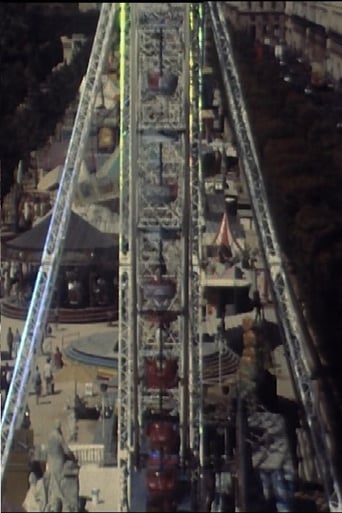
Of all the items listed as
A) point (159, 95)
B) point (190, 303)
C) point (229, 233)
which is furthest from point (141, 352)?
point (159, 95)

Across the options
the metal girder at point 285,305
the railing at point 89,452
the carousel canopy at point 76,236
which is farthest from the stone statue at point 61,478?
the metal girder at point 285,305

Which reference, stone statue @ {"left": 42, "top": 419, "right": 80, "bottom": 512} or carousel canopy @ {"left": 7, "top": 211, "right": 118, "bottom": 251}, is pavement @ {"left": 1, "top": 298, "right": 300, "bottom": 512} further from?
carousel canopy @ {"left": 7, "top": 211, "right": 118, "bottom": 251}

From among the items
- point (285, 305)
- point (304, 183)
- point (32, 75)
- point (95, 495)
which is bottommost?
point (95, 495)

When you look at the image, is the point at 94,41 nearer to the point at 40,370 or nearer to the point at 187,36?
the point at 187,36

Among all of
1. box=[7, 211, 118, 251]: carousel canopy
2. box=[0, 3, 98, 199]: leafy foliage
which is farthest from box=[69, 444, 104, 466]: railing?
box=[0, 3, 98, 199]: leafy foliage

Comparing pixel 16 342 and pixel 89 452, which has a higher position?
pixel 16 342

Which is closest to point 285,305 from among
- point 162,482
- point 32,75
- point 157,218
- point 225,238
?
point 225,238

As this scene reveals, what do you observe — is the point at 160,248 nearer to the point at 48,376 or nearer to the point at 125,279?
the point at 125,279
